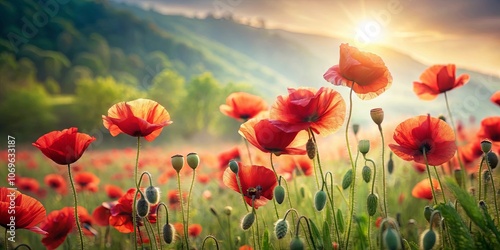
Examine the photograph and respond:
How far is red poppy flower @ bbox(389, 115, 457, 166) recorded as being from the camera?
1.48m

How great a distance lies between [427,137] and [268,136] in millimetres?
489

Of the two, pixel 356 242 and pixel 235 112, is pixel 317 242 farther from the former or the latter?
pixel 235 112

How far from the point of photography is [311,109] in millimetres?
1457

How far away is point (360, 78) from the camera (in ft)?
4.95

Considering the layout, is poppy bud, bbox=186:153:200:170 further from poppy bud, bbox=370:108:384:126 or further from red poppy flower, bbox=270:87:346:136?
poppy bud, bbox=370:108:384:126

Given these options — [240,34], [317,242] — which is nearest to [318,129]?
[317,242]

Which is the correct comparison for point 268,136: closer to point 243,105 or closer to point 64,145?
point 64,145

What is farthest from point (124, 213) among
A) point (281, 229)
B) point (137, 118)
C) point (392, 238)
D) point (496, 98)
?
point (496, 98)

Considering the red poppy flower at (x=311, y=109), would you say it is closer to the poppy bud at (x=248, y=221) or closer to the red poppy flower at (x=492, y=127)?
the poppy bud at (x=248, y=221)

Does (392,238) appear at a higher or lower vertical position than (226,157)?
lower

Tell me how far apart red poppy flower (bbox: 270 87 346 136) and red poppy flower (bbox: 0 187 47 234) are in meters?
0.81

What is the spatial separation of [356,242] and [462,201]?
2.39ft

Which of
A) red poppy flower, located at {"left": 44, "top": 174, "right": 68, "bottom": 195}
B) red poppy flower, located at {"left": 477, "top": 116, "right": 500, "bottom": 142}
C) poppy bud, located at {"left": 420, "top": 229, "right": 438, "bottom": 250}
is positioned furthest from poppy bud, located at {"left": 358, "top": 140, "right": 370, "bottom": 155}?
red poppy flower, located at {"left": 44, "top": 174, "right": 68, "bottom": 195}

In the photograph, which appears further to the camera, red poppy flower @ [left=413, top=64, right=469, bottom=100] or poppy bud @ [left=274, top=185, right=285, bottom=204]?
red poppy flower @ [left=413, top=64, right=469, bottom=100]
